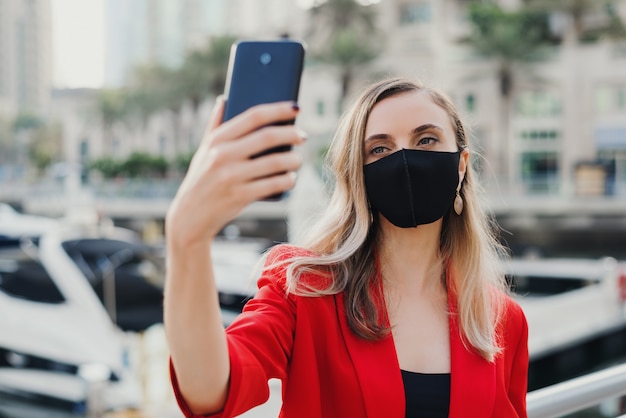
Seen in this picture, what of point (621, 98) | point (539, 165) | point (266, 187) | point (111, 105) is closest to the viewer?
point (266, 187)

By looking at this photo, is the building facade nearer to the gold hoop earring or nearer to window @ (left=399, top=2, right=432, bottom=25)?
window @ (left=399, top=2, right=432, bottom=25)

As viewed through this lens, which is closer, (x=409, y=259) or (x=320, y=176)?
(x=409, y=259)

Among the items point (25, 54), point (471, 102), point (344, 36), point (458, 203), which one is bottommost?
point (458, 203)

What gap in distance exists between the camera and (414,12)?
4831 cm

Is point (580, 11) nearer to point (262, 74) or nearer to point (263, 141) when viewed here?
point (262, 74)

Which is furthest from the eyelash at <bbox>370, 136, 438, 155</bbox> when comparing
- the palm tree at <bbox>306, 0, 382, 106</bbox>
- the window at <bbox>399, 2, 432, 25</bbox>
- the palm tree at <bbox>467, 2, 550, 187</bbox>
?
the window at <bbox>399, 2, 432, 25</bbox>

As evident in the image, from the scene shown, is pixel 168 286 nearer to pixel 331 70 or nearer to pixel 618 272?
pixel 618 272

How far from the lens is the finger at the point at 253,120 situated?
0.88m

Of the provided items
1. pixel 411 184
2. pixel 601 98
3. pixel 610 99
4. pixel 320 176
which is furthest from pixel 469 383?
pixel 601 98

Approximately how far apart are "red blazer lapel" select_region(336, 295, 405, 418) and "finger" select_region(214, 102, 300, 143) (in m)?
0.78

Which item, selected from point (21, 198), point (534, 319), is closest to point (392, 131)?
point (534, 319)

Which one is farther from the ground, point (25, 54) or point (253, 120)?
Result: point (25, 54)

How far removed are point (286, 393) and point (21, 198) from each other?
160 ft

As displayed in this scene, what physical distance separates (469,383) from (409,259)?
0.37 metres
